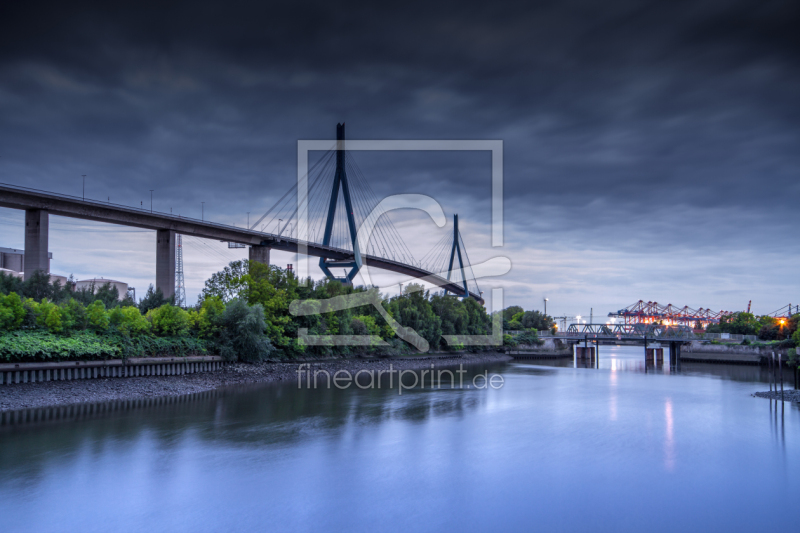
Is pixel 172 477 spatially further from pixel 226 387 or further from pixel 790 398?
pixel 790 398

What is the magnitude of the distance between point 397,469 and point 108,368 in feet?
48.3

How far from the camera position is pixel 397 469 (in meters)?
13.4

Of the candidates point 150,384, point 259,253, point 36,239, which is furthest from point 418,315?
point 36,239

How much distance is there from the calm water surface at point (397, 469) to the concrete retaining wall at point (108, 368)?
3.36 metres

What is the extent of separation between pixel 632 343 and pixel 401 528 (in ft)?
203

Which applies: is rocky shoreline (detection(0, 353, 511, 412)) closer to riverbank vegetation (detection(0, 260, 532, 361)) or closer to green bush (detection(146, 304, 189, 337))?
riverbank vegetation (detection(0, 260, 532, 361))

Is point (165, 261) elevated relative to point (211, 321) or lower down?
elevated

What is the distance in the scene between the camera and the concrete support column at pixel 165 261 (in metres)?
34.6

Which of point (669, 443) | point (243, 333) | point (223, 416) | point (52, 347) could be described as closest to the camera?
point (669, 443)

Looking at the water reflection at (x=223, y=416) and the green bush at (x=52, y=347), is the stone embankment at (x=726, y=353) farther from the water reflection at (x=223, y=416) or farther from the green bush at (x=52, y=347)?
the green bush at (x=52, y=347)

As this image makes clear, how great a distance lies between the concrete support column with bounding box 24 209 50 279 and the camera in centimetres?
2828

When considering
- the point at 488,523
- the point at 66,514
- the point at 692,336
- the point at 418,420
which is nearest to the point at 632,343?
A: the point at 692,336

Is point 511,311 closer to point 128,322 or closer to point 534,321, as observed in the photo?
point 534,321

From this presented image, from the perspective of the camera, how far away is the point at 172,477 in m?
12.0
